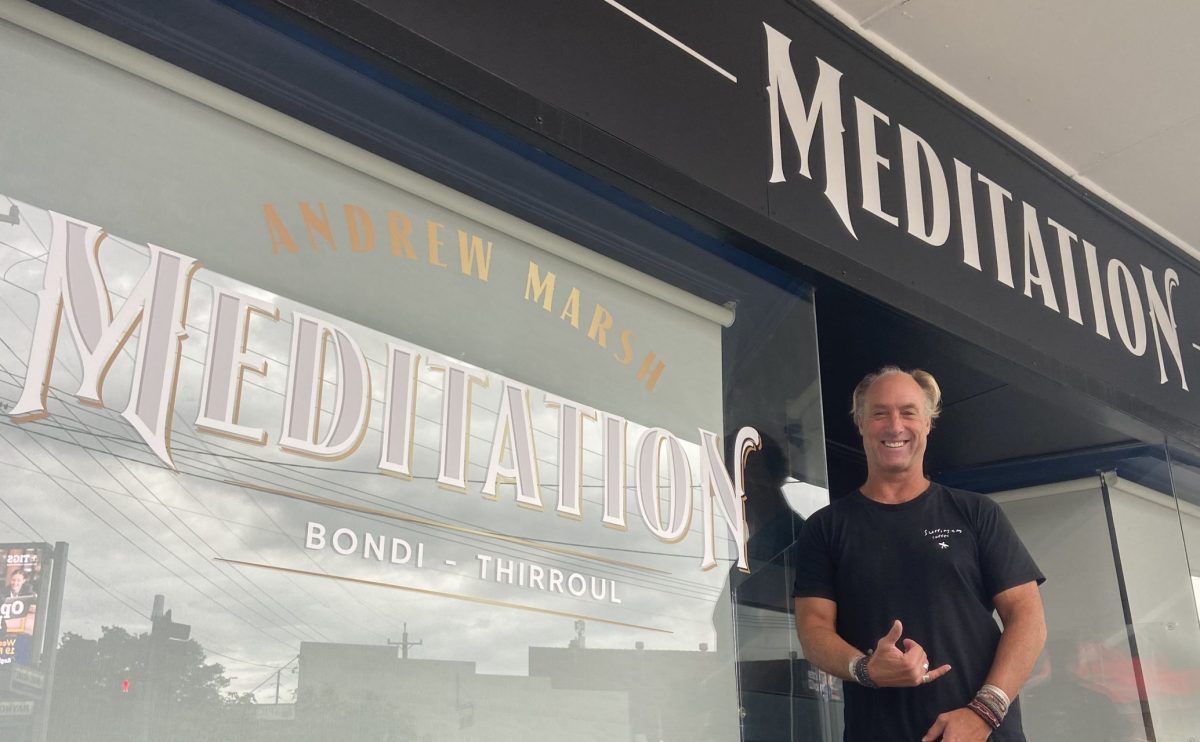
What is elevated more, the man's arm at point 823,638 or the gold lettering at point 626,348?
the gold lettering at point 626,348

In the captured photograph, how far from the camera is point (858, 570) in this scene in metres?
1.83

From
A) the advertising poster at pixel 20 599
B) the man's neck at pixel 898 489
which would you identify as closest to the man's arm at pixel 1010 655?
the man's neck at pixel 898 489

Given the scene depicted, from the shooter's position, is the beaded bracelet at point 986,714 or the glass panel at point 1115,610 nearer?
the beaded bracelet at point 986,714

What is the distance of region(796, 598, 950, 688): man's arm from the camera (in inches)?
62.3

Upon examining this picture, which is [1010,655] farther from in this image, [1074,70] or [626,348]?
[1074,70]

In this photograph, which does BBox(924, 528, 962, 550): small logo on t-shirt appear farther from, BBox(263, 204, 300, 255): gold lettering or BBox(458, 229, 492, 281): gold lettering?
BBox(263, 204, 300, 255): gold lettering

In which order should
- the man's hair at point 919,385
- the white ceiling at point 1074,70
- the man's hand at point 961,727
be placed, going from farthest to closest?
the white ceiling at point 1074,70
the man's hair at point 919,385
the man's hand at point 961,727

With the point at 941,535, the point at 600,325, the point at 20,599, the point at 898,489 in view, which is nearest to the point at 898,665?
the point at 941,535

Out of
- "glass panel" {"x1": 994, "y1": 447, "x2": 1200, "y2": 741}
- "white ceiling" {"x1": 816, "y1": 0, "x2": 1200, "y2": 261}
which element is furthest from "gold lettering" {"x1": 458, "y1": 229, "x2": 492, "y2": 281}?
"glass panel" {"x1": 994, "y1": 447, "x2": 1200, "y2": 741}

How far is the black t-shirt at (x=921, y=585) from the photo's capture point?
1.70 m

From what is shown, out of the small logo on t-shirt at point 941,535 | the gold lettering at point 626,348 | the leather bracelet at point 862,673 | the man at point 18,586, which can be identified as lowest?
the leather bracelet at point 862,673

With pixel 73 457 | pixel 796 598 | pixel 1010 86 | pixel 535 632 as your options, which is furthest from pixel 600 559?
pixel 1010 86

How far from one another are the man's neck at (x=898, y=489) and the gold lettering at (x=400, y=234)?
97cm

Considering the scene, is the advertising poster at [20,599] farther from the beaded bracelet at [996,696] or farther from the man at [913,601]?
the beaded bracelet at [996,696]
